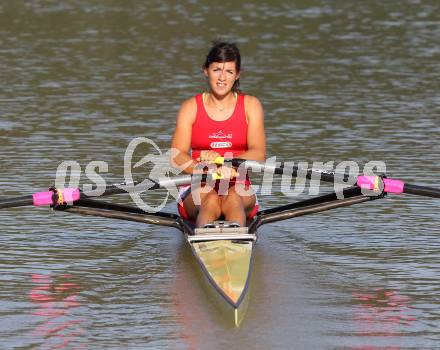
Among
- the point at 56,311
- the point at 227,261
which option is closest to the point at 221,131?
the point at 227,261

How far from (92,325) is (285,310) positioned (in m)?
1.31

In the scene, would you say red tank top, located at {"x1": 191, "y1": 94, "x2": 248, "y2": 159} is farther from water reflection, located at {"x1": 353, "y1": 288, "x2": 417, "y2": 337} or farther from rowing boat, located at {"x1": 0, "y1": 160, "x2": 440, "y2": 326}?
water reflection, located at {"x1": 353, "y1": 288, "x2": 417, "y2": 337}

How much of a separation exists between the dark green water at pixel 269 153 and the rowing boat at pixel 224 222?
0.79ft

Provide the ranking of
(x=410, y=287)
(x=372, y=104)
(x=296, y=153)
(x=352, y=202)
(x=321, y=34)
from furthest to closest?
(x=321, y=34) < (x=372, y=104) < (x=296, y=153) < (x=352, y=202) < (x=410, y=287)

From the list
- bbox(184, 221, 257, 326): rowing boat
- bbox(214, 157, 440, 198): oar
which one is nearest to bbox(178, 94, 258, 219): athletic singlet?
bbox(214, 157, 440, 198): oar

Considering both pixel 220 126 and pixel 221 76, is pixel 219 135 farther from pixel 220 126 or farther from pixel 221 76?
pixel 221 76

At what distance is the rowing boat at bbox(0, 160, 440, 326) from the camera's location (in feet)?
26.9

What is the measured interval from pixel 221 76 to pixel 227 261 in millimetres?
2072

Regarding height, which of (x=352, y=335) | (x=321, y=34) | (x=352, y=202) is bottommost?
(x=352, y=335)

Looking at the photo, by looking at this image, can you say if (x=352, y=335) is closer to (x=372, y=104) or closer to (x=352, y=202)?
(x=352, y=202)

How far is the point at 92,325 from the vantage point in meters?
7.95

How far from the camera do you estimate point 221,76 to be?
9969 millimetres

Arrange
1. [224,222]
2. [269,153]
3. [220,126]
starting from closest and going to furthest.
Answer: [224,222] → [220,126] → [269,153]

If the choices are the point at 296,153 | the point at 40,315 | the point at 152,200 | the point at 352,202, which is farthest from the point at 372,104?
the point at 40,315
